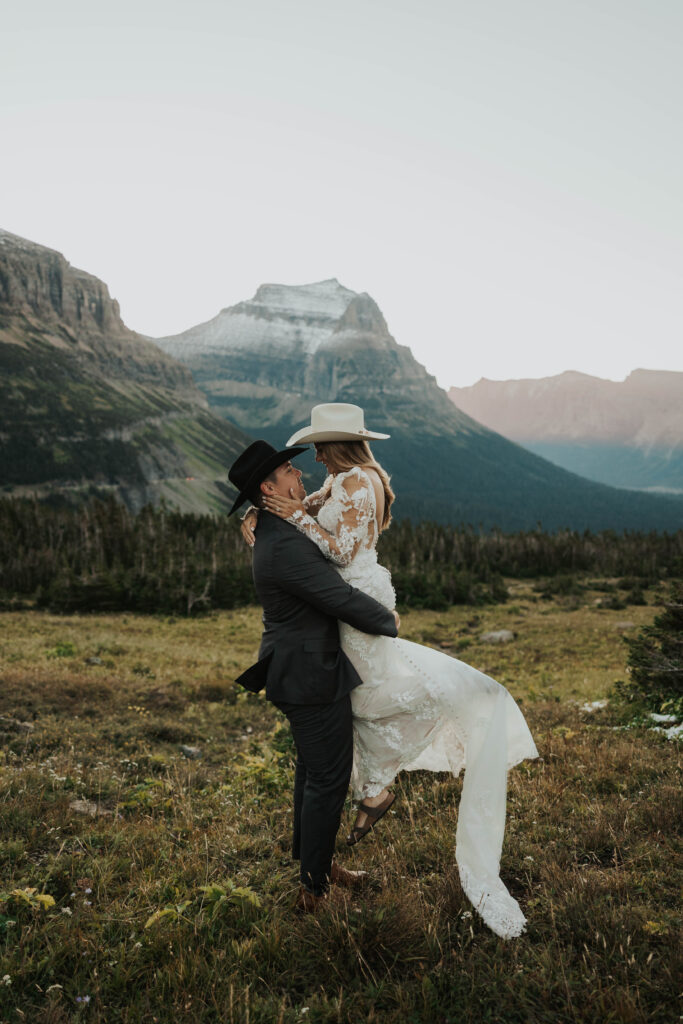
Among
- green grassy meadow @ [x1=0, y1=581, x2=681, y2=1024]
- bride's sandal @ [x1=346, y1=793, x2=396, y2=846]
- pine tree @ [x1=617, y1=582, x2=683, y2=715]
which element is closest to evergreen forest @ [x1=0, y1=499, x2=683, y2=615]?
pine tree @ [x1=617, y1=582, x2=683, y2=715]

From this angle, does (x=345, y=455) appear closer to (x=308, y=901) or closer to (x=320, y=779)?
(x=320, y=779)

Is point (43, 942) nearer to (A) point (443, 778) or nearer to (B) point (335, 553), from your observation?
(B) point (335, 553)

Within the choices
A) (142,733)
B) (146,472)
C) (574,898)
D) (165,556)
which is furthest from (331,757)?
(146,472)

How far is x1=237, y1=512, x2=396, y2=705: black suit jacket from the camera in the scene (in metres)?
3.86

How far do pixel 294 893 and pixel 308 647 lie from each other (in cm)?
195

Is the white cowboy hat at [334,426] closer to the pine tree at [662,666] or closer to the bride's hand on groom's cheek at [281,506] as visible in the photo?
the bride's hand on groom's cheek at [281,506]

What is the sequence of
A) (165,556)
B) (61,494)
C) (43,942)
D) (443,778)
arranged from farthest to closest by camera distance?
(61,494)
(165,556)
(443,778)
(43,942)

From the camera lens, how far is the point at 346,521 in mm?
4062

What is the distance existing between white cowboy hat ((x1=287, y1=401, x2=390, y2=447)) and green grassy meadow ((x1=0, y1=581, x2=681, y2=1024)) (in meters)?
3.12

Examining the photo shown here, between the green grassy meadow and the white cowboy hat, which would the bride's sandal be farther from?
the white cowboy hat

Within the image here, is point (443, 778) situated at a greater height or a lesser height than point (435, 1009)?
lesser

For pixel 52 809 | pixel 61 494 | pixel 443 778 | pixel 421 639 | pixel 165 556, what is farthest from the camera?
pixel 61 494

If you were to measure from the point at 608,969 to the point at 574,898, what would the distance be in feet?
1.86

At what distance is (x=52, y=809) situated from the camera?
5676mm
